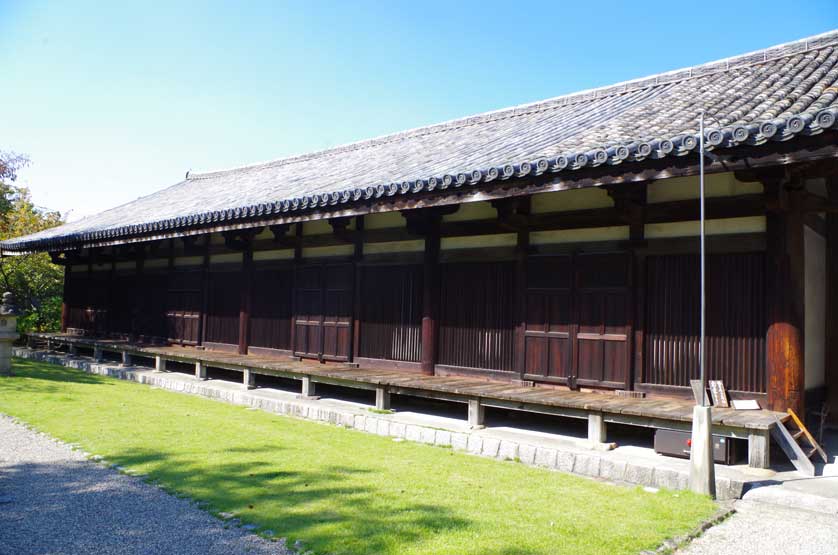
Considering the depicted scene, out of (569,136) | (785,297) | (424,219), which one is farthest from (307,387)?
(785,297)

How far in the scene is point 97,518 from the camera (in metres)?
4.79

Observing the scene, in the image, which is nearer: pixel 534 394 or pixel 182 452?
pixel 182 452

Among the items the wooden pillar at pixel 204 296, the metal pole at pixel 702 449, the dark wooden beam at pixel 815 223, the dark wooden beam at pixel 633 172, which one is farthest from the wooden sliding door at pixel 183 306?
the dark wooden beam at pixel 815 223

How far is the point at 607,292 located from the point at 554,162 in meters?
2.10

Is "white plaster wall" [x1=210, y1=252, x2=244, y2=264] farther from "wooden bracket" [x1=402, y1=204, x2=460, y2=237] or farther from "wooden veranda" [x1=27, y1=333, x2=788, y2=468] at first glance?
"wooden bracket" [x1=402, y1=204, x2=460, y2=237]

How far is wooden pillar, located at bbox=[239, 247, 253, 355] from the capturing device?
1337cm

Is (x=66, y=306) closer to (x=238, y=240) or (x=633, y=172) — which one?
(x=238, y=240)

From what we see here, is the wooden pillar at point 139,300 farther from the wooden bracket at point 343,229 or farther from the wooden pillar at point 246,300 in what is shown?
the wooden bracket at point 343,229

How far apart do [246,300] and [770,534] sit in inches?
424

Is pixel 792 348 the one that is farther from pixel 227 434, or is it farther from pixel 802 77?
pixel 227 434

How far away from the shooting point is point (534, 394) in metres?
7.94

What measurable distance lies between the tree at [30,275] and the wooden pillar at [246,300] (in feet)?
46.1

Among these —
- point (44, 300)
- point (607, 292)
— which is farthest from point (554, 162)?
point (44, 300)

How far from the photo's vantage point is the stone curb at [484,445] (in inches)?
237
